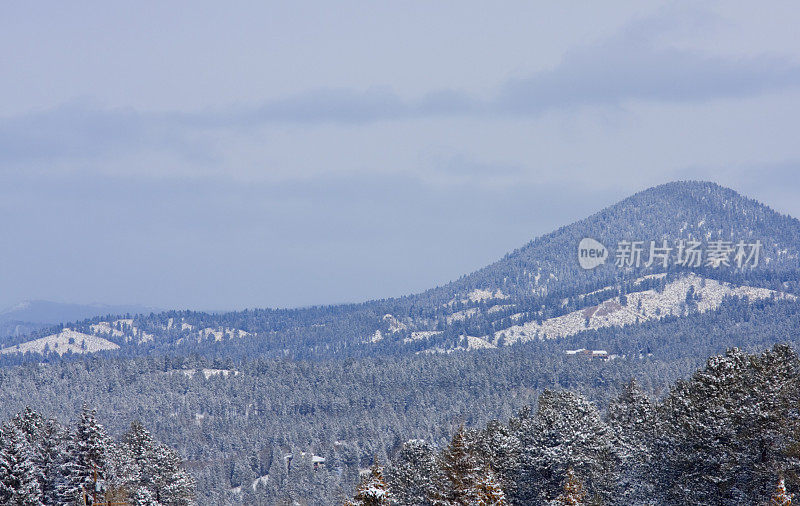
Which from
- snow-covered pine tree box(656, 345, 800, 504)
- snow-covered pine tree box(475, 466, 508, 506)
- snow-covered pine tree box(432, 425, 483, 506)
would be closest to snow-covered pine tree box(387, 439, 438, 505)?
snow-covered pine tree box(432, 425, 483, 506)

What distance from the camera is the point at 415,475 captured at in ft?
229

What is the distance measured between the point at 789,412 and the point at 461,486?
727 inches

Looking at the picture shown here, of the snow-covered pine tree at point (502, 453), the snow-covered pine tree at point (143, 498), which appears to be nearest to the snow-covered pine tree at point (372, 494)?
the snow-covered pine tree at point (502, 453)

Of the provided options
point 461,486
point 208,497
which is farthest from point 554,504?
point 208,497

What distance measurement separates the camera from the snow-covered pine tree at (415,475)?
6756 centimetres

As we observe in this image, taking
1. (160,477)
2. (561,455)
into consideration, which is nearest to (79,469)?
(160,477)

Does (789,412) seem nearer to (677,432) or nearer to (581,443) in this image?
(677,432)

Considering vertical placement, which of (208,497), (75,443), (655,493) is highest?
(75,443)

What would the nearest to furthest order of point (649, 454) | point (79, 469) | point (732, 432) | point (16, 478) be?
point (732, 432)
point (16, 478)
point (79, 469)
point (649, 454)

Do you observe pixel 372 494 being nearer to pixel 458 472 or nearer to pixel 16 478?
pixel 458 472

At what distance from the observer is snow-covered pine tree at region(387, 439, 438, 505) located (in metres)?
67.6

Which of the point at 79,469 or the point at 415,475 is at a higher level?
the point at 79,469

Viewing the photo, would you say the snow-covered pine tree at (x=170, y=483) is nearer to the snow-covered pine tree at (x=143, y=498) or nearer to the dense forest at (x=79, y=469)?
the dense forest at (x=79, y=469)

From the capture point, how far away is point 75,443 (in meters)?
61.1
